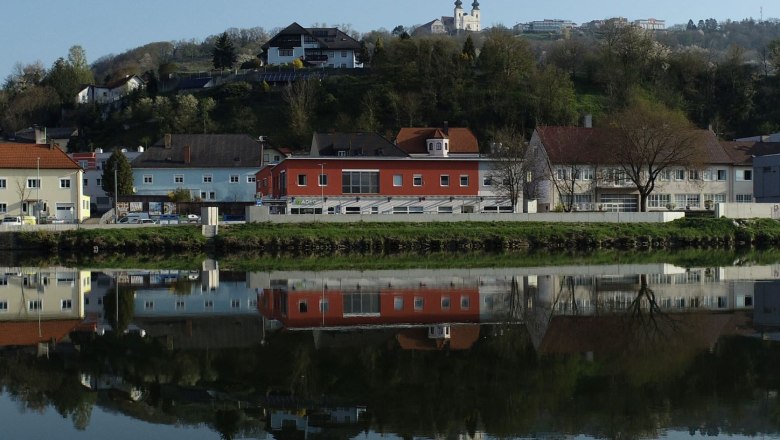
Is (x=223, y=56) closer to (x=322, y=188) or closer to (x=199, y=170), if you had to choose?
(x=199, y=170)

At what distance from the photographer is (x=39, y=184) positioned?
2384 inches

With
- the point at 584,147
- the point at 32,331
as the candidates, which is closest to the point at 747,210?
the point at 584,147

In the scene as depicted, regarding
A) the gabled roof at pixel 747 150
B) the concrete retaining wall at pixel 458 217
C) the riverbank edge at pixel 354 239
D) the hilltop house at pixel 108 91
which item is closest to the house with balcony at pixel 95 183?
the riverbank edge at pixel 354 239

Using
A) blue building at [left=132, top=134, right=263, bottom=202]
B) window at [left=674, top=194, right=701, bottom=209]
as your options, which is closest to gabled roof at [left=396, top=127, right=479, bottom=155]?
blue building at [left=132, top=134, right=263, bottom=202]

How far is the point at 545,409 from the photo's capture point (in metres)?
13.6

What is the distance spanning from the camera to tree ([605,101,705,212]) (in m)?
58.3

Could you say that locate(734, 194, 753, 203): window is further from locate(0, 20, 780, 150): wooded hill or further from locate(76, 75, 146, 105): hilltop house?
locate(76, 75, 146, 105): hilltop house

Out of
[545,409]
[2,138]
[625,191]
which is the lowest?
[545,409]

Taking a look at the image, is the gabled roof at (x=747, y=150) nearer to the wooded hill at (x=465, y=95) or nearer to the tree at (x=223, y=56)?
the wooded hill at (x=465, y=95)

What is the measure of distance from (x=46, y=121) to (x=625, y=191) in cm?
7430

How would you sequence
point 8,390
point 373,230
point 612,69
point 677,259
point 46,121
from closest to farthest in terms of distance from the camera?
point 8,390 → point 677,259 → point 373,230 → point 612,69 → point 46,121

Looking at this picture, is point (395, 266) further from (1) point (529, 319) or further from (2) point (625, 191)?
(2) point (625, 191)

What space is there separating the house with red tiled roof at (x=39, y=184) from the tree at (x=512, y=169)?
27201 millimetres

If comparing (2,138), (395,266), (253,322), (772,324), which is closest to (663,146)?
(395,266)
